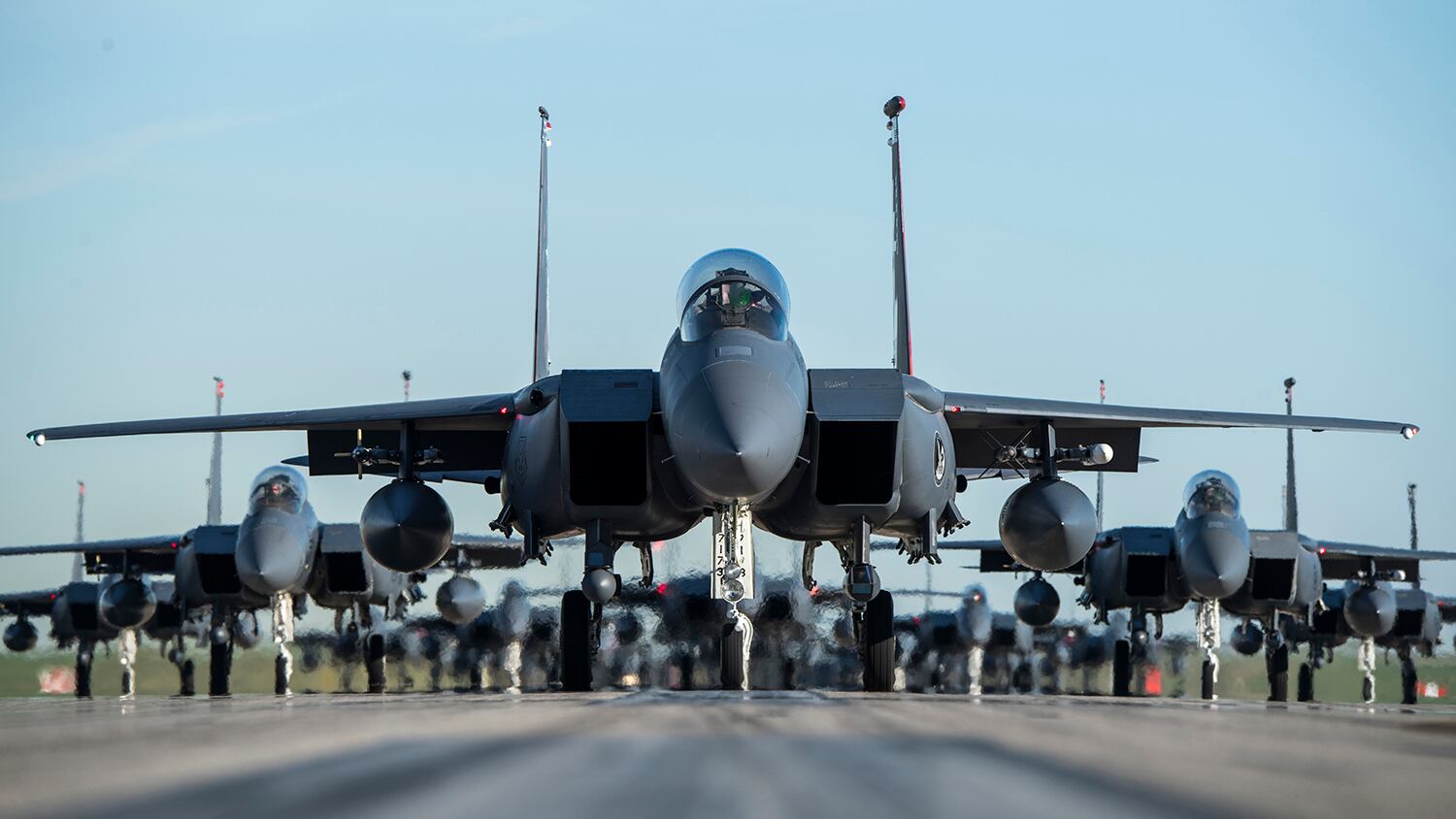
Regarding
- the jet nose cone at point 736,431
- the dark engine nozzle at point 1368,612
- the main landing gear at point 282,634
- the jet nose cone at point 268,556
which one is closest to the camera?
the jet nose cone at point 736,431

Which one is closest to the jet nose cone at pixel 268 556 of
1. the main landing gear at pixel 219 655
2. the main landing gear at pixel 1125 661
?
the main landing gear at pixel 219 655

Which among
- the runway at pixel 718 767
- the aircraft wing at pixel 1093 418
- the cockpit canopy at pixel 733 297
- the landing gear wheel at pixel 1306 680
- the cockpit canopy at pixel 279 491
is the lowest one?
the landing gear wheel at pixel 1306 680

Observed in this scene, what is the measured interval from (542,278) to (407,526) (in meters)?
6.23

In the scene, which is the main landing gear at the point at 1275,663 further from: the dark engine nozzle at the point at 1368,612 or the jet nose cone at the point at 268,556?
the jet nose cone at the point at 268,556

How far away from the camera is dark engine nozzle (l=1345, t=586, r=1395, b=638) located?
2858 centimetres

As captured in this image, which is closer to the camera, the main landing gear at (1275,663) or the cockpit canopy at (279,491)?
the cockpit canopy at (279,491)

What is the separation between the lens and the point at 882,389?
13.6 metres

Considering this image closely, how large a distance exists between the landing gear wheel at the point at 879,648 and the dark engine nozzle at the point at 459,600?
13.3 metres

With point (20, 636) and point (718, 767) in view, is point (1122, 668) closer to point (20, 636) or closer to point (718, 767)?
point (718, 767)

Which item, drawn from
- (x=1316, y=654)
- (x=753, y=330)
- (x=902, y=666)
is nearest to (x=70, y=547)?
(x=902, y=666)

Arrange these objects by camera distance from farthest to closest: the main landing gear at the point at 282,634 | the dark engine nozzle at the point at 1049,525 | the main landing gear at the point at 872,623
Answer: the main landing gear at the point at 282,634, the dark engine nozzle at the point at 1049,525, the main landing gear at the point at 872,623

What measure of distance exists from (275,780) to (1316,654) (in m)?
33.2

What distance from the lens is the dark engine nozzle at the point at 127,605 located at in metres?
26.9

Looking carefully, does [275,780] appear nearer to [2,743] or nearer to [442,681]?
[2,743]
